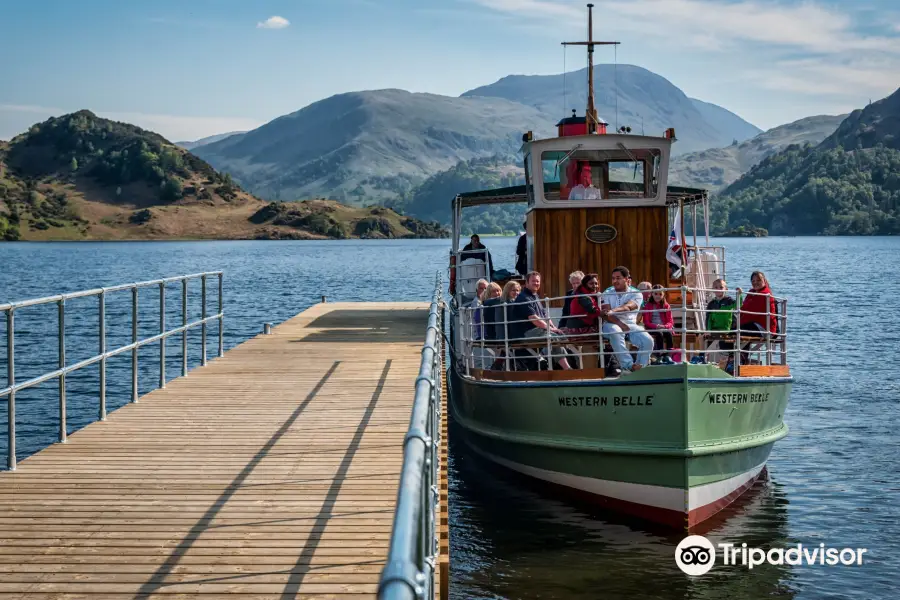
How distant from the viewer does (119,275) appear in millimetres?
91938

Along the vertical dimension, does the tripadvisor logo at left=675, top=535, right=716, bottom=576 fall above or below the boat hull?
below

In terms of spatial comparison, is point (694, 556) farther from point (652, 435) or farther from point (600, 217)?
point (600, 217)

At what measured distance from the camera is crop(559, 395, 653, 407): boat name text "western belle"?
12133 mm

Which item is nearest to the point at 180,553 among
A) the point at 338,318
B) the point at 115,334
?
the point at 338,318

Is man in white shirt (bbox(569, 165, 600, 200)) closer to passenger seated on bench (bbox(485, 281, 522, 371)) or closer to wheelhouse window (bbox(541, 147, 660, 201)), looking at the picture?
wheelhouse window (bbox(541, 147, 660, 201))

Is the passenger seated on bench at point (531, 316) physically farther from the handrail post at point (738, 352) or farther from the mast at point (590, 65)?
the mast at point (590, 65)

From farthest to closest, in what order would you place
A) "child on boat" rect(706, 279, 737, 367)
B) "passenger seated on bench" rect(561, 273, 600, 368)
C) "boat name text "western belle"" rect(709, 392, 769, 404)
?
1. "child on boat" rect(706, 279, 737, 367)
2. "passenger seated on bench" rect(561, 273, 600, 368)
3. "boat name text "western belle"" rect(709, 392, 769, 404)

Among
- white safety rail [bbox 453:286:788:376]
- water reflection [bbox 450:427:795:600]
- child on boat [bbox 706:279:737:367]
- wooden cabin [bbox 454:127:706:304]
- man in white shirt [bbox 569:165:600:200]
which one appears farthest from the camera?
man in white shirt [bbox 569:165:600:200]

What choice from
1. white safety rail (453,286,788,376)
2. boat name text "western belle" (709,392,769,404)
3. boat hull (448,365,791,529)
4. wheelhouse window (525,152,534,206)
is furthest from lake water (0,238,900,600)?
wheelhouse window (525,152,534,206)

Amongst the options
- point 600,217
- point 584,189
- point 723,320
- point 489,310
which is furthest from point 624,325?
point 584,189

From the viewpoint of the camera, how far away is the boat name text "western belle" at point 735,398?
1224 cm

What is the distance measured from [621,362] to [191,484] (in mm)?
5959

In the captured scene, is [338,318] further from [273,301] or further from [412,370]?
[273,301]

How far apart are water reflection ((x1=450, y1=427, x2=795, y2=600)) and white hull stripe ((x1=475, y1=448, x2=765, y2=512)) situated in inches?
15.3
